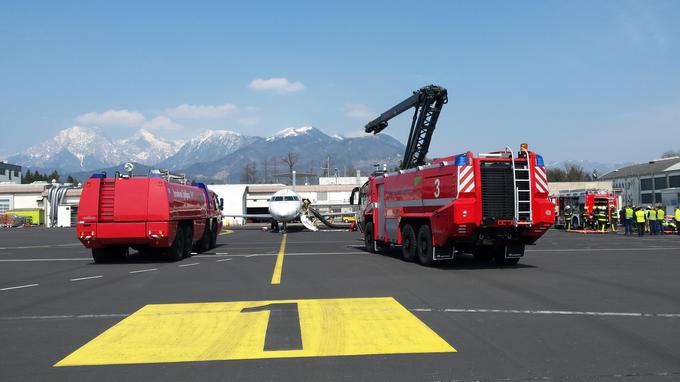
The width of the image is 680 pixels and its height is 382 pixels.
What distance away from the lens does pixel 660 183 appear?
223ft

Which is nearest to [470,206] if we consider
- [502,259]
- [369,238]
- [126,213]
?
[502,259]

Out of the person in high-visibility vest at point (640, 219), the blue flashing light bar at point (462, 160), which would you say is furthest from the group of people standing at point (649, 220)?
the blue flashing light bar at point (462, 160)

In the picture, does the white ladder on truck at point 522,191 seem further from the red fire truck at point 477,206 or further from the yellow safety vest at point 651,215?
the yellow safety vest at point 651,215

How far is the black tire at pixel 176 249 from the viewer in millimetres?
16875

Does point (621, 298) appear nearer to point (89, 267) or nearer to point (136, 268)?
point (136, 268)

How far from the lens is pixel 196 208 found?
64.2 feet

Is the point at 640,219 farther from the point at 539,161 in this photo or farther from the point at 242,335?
the point at 242,335

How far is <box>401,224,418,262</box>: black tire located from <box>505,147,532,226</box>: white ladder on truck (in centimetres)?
303

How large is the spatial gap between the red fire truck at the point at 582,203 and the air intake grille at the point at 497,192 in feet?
80.6

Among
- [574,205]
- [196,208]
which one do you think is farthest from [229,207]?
[196,208]

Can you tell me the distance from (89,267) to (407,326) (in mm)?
11606

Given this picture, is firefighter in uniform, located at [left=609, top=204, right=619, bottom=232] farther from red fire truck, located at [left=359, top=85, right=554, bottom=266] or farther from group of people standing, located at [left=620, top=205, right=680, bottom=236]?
red fire truck, located at [left=359, top=85, right=554, bottom=266]

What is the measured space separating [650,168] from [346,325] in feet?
262

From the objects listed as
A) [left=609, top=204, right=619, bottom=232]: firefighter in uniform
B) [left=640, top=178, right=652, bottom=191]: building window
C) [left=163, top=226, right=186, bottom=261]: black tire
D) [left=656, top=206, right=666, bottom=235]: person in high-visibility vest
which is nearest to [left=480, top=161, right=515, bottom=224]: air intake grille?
[left=163, top=226, right=186, bottom=261]: black tire
